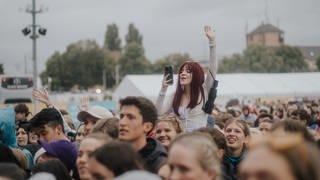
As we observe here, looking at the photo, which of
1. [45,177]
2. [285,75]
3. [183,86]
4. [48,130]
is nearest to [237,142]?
[183,86]

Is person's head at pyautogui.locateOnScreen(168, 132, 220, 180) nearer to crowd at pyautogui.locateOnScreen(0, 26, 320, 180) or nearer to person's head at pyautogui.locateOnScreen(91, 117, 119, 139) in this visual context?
crowd at pyautogui.locateOnScreen(0, 26, 320, 180)

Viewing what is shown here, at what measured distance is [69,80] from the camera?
92188 mm

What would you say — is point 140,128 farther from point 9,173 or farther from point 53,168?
point 9,173

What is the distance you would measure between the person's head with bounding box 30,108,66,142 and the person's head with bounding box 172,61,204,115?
4.21 ft

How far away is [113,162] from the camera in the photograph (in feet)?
8.96

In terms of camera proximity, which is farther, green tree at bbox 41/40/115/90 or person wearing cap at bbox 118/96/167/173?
green tree at bbox 41/40/115/90

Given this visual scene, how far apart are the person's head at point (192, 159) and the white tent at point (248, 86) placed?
22.3 metres

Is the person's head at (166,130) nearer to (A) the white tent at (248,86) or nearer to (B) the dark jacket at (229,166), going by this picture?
(B) the dark jacket at (229,166)

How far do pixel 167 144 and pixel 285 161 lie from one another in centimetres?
320

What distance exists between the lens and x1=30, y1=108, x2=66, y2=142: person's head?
17.7 feet

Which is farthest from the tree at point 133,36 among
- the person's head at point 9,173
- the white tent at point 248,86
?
the person's head at point 9,173

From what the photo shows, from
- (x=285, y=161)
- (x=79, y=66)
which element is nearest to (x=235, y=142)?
(x=285, y=161)

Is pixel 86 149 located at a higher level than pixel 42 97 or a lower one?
lower

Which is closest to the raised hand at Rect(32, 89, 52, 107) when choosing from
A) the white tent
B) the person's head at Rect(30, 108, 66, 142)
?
the person's head at Rect(30, 108, 66, 142)
